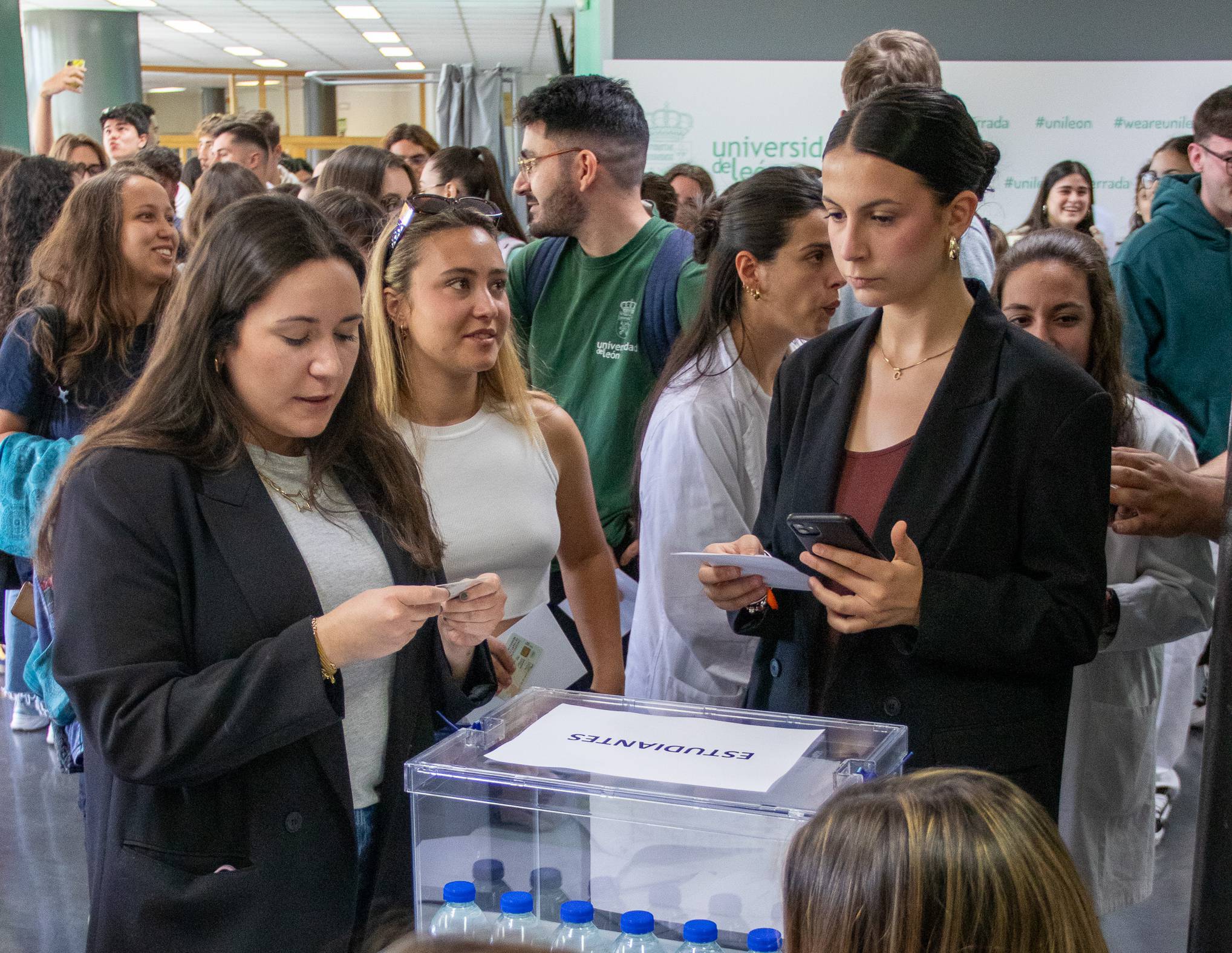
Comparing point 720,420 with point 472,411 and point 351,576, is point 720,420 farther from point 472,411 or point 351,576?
point 351,576

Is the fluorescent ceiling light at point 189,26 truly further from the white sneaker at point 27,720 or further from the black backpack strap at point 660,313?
the black backpack strap at point 660,313

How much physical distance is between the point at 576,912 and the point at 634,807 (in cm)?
13

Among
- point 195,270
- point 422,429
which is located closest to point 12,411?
point 422,429

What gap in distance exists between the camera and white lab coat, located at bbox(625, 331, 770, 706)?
210 cm

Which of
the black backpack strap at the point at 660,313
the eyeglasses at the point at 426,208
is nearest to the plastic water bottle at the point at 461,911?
the eyeglasses at the point at 426,208

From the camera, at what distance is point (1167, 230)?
3.33 m

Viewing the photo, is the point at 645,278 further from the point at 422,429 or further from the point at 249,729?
the point at 249,729

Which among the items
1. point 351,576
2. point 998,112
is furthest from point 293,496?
point 998,112

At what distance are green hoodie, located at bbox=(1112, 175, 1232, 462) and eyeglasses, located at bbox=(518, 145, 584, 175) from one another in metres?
1.61

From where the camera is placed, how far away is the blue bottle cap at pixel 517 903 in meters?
1.19

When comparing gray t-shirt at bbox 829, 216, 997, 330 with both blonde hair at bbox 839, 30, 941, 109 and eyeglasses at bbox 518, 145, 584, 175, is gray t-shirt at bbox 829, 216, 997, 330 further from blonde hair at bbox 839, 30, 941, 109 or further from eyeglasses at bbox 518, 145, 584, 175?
eyeglasses at bbox 518, 145, 584, 175

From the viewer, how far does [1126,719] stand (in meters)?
2.16

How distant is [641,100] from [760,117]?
71cm

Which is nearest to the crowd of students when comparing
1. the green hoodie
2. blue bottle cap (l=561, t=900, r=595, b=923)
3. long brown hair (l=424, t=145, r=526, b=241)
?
blue bottle cap (l=561, t=900, r=595, b=923)
